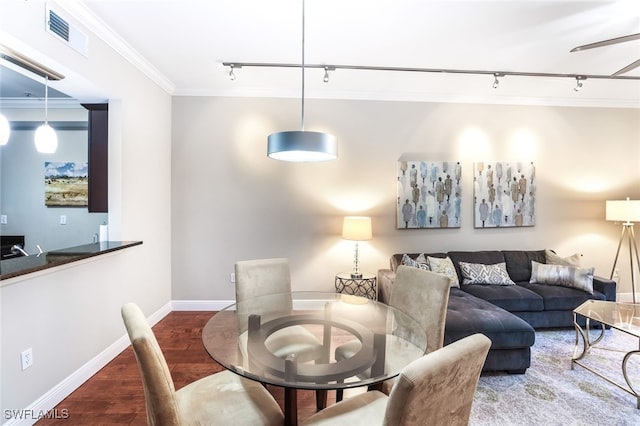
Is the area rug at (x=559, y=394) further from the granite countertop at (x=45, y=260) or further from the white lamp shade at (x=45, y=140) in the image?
the white lamp shade at (x=45, y=140)

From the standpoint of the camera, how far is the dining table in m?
1.25

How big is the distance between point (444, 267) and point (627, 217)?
2.37 m

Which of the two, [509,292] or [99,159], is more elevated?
[99,159]

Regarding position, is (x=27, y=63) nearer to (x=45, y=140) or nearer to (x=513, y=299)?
(x=45, y=140)

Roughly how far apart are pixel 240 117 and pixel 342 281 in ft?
7.92

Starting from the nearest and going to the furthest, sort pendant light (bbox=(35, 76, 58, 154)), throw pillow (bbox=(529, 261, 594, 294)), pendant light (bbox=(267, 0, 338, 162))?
pendant light (bbox=(267, 0, 338, 162)) → pendant light (bbox=(35, 76, 58, 154)) → throw pillow (bbox=(529, 261, 594, 294))

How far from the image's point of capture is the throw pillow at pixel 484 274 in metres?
3.38

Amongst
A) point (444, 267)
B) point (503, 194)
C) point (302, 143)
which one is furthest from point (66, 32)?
point (503, 194)

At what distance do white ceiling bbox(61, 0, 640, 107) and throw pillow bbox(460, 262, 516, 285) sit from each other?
2200mm

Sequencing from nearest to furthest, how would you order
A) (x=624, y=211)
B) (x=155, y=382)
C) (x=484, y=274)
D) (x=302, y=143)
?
(x=155, y=382) < (x=302, y=143) < (x=484, y=274) < (x=624, y=211)

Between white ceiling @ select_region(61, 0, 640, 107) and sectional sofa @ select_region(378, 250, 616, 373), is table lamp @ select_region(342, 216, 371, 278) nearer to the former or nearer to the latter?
sectional sofa @ select_region(378, 250, 616, 373)

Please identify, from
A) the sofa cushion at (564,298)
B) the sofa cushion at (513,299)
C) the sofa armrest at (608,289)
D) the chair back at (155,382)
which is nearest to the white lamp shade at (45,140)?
the chair back at (155,382)

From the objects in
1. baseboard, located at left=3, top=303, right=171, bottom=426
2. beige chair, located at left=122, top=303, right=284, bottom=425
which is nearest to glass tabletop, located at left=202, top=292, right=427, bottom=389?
beige chair, located at left=122, top=303, right=284, bottom=425

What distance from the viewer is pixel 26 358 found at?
68.6 inches
